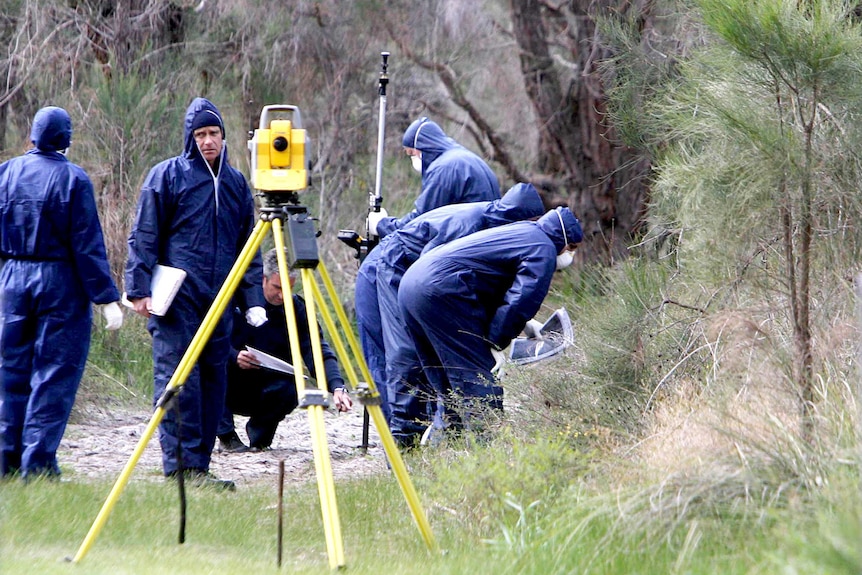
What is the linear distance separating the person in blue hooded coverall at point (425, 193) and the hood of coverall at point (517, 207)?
0.84 metres

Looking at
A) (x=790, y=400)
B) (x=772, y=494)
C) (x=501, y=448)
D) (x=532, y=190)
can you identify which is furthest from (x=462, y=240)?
(x=772, y=494)

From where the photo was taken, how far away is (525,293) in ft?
21.8

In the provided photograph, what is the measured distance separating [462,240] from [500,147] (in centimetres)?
476

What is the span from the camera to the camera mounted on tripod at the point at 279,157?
14.5ft

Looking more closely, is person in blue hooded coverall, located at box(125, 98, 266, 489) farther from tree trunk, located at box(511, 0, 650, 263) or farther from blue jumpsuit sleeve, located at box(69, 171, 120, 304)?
tree trunk, located at box(511, 0, 650, 263)

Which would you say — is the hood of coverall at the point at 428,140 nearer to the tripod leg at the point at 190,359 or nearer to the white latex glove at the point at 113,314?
the white latex glove at the point at 113,314

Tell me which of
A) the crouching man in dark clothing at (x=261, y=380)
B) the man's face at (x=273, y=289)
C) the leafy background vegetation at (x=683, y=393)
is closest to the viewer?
the leafy background vegetation at (x=683, y=393)

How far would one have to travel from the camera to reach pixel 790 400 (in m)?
4.68

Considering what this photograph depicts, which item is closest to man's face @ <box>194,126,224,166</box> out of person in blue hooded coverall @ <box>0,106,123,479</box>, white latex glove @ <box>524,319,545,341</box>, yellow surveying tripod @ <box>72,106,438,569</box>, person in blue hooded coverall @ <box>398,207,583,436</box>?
person in blue hooded coverall @ <box>0,106,123,479</box>

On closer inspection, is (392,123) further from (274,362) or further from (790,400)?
(790,400)

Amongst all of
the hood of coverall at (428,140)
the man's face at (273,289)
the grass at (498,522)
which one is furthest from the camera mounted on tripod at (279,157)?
the hood of coverall at (428,140)

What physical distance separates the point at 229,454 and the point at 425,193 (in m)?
2.12

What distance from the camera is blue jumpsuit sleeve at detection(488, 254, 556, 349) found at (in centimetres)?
665

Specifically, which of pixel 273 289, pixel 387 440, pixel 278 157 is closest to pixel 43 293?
pixel 273 289
